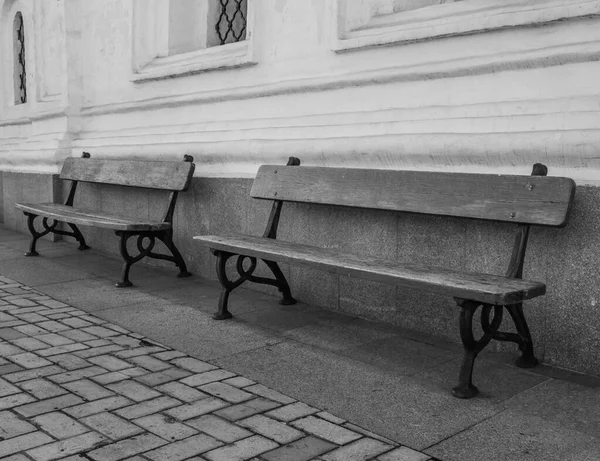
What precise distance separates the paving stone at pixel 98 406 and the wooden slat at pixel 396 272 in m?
1.26

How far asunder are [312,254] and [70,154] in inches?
187

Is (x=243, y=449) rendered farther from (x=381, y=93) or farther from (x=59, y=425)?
(x=381, y=93)

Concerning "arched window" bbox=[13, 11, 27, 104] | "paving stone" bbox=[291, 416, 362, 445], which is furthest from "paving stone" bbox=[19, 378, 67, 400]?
"arched window" bbox=[13, 11, 27, 104]

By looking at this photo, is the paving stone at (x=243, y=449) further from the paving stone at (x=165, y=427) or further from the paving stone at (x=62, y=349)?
the paving stone at (x=62, y=349)

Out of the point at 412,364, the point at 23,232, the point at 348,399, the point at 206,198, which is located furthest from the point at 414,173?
the point at 23,232

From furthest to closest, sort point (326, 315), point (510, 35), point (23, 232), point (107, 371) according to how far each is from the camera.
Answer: point (23, 232)
point (326, 315)
point (510, 35)
point (107, 371)

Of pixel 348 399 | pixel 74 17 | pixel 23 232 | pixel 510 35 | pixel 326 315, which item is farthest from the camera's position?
pixel 23 232

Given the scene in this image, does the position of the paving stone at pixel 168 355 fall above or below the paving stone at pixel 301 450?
above

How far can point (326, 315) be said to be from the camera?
466 cm

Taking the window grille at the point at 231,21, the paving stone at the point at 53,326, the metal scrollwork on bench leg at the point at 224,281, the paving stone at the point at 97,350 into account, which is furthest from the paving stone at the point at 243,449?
the window grille at the point at 231,21

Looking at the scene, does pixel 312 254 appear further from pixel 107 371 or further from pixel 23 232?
pixel 23 232

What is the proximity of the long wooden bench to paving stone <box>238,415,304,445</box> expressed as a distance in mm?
871

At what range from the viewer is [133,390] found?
3227mm

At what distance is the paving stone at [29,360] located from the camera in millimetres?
3566
